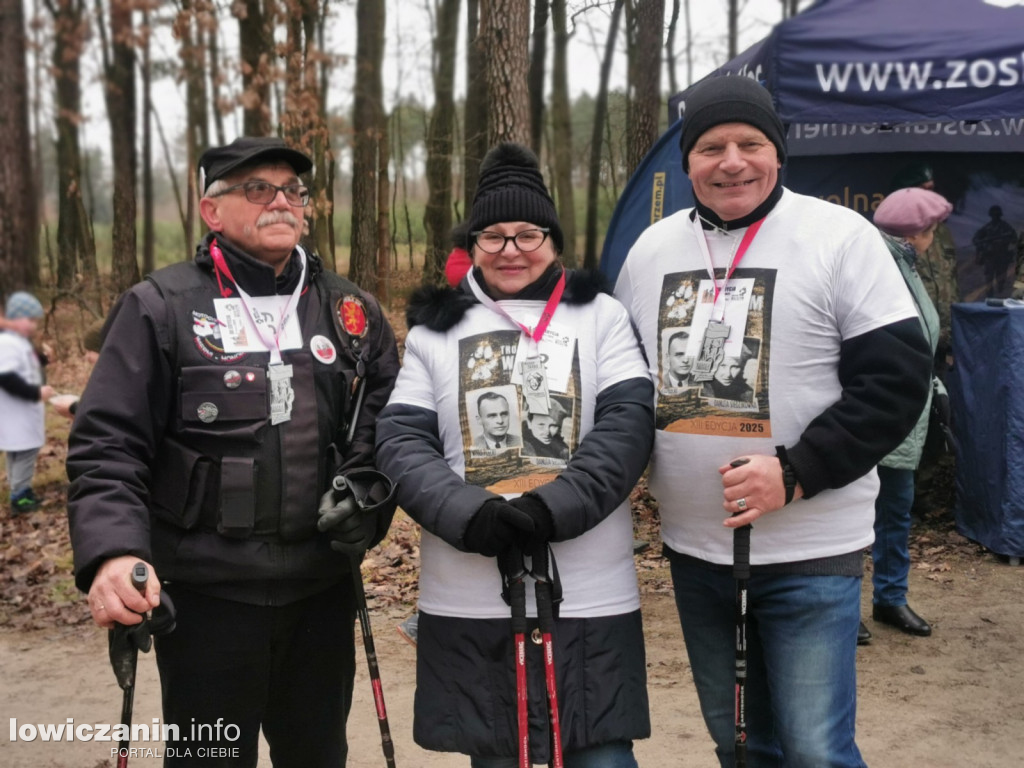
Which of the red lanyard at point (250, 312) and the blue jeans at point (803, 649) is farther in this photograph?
the red lanyard at point (250, 312)

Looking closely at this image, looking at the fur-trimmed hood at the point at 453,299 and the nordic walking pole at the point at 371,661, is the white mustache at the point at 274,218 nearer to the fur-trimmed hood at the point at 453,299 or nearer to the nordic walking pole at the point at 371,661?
the fur-trimmed hood at the point at 453,299

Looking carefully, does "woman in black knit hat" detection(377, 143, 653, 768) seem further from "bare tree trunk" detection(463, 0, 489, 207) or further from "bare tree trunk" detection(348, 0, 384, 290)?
"bare tree trunk" detection(463, 0, 489, 207)

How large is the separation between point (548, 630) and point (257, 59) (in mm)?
10707

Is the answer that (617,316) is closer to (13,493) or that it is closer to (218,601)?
(218,601)

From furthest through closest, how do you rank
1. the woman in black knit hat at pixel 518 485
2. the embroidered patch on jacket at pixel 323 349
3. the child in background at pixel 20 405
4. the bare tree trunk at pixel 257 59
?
the bare tree trunk at pixel 257 59
the child in background at pixel 20 405
the embroidered patch on jacket at pixel 323 349
the woman in black knit hat at pixel 518 485

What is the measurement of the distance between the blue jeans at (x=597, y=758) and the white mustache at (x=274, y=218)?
61.0 inches

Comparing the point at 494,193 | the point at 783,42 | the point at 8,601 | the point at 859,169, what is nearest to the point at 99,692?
the point at 8,601

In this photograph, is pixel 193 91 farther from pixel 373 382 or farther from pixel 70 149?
pixel 373 382

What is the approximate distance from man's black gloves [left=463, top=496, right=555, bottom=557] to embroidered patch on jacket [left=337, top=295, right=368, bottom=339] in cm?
Answer: 80

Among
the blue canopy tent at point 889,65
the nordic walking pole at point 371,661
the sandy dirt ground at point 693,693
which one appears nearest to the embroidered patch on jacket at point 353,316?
the nordic walking pole at point 371,661

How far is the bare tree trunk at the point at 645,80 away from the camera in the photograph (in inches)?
404

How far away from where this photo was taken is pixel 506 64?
23.7 ft

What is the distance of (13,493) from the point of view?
8.38 m

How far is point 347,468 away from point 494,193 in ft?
2.80
